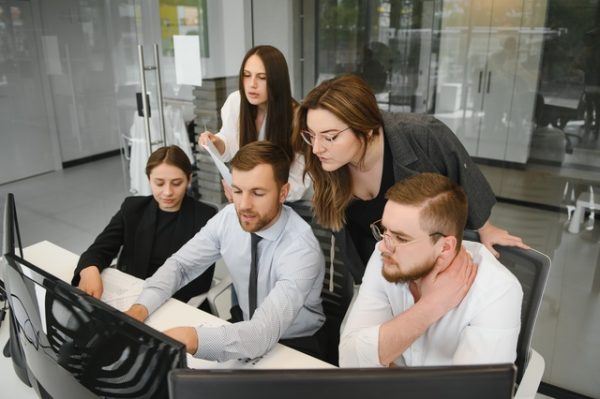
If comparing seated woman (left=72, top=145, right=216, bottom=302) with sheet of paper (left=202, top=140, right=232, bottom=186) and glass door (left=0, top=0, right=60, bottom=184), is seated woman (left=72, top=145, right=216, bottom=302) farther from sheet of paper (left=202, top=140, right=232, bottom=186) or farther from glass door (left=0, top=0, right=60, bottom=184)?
glass door (left=0, top=0, right=60, bottom=184)

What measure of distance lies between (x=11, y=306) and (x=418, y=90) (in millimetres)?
3307

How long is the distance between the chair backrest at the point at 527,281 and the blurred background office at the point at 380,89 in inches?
53.8

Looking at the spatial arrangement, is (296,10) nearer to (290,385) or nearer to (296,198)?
(296,198)

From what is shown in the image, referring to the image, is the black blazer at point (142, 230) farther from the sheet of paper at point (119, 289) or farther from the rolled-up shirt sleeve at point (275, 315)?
the rolled-up shirt sleeve at point (275, 315)

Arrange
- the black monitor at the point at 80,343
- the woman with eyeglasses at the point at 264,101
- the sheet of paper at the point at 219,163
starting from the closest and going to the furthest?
the black monitor at the point at 80,343, the sheet of paper at the point at 219,163, the woman with eyeglasses at the point at 264,101

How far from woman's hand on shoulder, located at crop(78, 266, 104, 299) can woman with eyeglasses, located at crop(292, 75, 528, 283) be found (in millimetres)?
777

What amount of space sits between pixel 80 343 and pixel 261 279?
81cm

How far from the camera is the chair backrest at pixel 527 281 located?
1.38 m

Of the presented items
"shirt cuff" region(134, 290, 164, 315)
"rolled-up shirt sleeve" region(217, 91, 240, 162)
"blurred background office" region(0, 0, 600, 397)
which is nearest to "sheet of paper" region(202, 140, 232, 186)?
"rolled-up shirt sleeve" region(217, 91, 240, 162)

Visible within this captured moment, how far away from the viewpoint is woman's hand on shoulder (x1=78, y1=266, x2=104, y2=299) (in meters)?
1.67

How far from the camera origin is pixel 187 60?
373 cm

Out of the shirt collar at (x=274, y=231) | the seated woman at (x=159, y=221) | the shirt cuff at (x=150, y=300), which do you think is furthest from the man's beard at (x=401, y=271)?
the seated woman at (x=159, y=221)

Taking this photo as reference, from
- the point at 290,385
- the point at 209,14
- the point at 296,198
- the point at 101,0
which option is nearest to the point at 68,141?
the point at 101,0

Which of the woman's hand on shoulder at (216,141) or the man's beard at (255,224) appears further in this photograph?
the woman's hand on shoulder at (216,141)
